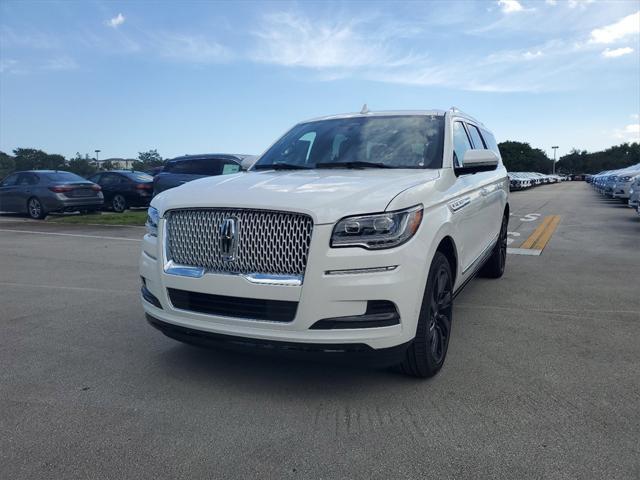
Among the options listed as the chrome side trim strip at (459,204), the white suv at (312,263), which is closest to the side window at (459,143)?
the chrome side trim strip at (459,204)

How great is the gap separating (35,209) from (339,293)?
51.8ft

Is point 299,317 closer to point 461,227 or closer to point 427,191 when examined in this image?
point 427,191

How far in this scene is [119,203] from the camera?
61.8 ft

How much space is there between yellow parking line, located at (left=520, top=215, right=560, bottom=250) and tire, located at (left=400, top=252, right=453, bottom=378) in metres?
6.59

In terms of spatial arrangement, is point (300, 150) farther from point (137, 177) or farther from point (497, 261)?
point (137, 177)

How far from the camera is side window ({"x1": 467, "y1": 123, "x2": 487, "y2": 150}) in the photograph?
5684 mm

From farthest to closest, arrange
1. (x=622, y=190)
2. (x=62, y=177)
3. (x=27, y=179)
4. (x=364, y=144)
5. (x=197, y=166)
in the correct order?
1. (x=622, y=190)
2. (x=27, y=179)
3. (x=62, y=177)
4. (x=197, y=166)
5. (x=364, y=144)

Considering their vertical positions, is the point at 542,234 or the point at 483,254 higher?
the point at 483,254

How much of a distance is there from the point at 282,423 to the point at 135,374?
51.3 inches

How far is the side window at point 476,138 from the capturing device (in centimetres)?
568

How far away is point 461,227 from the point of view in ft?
13.9

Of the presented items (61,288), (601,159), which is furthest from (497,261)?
(601,159)

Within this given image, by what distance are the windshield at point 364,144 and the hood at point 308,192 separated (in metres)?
0.30

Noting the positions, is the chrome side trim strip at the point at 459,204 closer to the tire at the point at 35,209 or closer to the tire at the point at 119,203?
the tire at the point at 35,209
